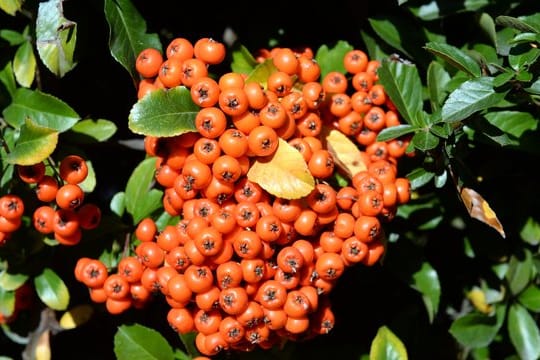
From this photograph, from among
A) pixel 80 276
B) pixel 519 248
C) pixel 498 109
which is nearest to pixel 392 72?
pixel 498 109

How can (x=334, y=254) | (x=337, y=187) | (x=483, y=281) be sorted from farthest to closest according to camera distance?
(x=483, y=281)
(x=337, y=187)
(x=334, y=254)

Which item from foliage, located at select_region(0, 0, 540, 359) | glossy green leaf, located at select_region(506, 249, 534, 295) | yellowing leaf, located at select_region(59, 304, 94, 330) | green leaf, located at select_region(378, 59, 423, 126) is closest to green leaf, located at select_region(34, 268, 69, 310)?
foliage, located at select_region(0, 0, 540, 359)

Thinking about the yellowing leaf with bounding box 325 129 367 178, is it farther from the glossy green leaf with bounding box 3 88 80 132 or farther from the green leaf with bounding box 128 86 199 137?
the glossy green leaf with bounding box 3 88 80 132

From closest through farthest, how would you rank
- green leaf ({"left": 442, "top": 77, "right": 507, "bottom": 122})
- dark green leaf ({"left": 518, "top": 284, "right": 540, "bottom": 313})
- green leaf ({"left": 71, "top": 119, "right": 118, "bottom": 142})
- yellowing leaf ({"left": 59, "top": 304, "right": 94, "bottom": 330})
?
1. green leaf ({"left": 442, "top": 77, "right": 507, "bottom": 122})
2. green leaf ({"left": 71, "top": 119, "right": 118, "bottom": 142})
3. yellowing leaf ({"left": 59, "top": 304, "right": 94, "bottom": 330})
4. dark green leaf ({"left": 518, "top": 284, "right": 540, "bottom": 313})

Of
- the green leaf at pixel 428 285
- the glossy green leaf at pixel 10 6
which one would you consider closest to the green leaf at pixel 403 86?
the green leaf at pixel 428 285

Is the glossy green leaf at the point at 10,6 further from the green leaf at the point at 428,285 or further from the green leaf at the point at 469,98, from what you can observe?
the green leaf at the point at 428,285

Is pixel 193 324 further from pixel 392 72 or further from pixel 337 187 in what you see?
pixel 392 72
